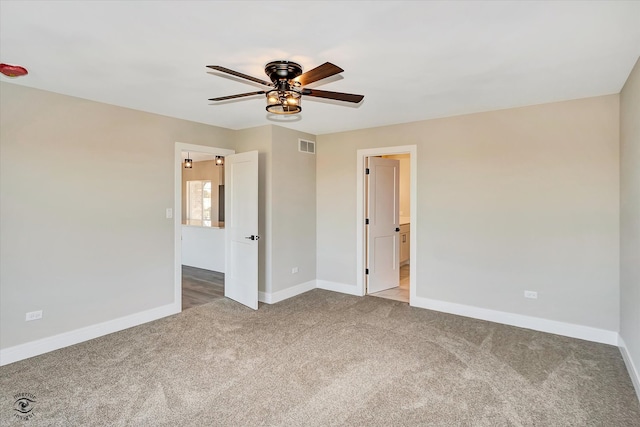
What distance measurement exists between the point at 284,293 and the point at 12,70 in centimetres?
379

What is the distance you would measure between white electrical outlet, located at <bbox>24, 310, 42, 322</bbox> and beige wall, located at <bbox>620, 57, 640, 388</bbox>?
17.0ft

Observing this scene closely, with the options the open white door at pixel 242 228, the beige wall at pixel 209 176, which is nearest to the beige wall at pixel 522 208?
the open white door at pixel 242 228

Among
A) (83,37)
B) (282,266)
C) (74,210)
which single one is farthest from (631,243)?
(74,210)

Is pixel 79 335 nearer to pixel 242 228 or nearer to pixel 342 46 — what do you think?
pixel 242 228

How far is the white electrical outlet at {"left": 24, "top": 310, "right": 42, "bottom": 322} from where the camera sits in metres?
3.11

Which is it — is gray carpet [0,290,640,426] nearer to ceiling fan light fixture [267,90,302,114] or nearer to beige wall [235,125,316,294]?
beige wall [235,125,316,294]

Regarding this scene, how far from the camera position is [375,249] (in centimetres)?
523

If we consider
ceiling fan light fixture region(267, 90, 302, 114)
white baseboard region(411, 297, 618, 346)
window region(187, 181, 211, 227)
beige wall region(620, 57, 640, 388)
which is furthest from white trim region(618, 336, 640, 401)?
window region(187, 181, 211, 227)

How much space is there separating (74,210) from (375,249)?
3.95 meters

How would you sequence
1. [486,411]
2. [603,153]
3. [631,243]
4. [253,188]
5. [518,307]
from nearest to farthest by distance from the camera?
[486,411] < [631,243] < [603,153] < [518,307] < [253,188]

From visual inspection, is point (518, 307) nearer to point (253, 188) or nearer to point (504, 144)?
point (504, 144)

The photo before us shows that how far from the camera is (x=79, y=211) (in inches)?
135

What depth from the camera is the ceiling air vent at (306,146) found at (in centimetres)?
514

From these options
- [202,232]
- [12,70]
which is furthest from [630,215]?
[202,232]
